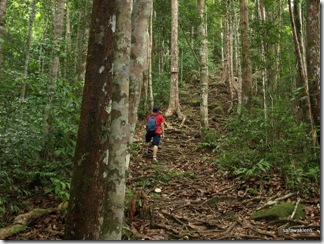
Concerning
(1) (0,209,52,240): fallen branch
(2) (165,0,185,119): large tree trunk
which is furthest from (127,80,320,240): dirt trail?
(2) (165,0,185,119): large tree trunk

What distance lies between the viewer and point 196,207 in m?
7.29

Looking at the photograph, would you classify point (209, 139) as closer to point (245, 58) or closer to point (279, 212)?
point (245, 58)

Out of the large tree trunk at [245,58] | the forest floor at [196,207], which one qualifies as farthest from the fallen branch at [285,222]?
the large tree trunk at [245,58]

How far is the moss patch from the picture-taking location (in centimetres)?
614

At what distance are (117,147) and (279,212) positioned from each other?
3.50m

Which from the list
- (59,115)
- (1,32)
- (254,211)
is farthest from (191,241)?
(1,32)

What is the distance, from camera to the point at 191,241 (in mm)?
5543

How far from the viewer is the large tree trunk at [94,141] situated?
12.7ft

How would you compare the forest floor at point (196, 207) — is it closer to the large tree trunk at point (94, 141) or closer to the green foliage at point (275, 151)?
the green foliage at point (275, 151)

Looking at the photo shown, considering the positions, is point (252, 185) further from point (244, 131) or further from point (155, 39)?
point (155, 39)

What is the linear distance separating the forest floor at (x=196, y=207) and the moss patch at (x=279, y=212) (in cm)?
9

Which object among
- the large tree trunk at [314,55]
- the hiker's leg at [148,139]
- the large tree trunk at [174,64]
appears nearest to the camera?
the large tree trunk at [314,55]

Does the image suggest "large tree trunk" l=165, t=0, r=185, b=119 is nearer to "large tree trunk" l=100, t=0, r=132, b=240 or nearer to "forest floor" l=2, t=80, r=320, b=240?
"forest floor" l=2, t=80, r=320, b=240

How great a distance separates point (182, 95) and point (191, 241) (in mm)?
15549
